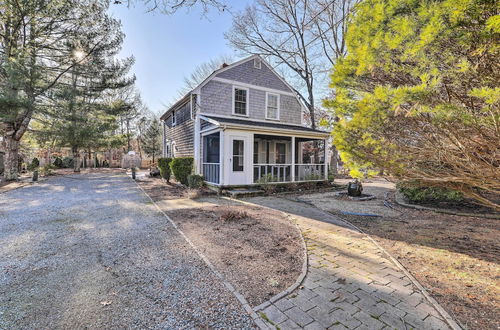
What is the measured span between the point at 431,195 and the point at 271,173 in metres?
5.71

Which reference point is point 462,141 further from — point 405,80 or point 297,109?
point 297,109

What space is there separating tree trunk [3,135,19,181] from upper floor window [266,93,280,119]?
14612 millimetres

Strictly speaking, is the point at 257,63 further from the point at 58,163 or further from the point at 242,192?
the point at 58,163

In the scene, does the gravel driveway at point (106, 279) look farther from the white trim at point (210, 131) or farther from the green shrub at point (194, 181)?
the white trim at point (210, 131)

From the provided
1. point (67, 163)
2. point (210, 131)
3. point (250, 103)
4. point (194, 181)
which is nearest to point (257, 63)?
point (250, 103)

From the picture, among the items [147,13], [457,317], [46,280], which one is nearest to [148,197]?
[46,280]

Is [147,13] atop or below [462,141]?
atop

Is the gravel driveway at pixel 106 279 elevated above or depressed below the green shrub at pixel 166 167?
below

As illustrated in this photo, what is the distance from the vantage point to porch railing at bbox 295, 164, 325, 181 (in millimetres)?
11307

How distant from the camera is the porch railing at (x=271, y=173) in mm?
10062

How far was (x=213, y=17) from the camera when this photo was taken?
3943 mm

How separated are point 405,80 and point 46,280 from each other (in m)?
5.18

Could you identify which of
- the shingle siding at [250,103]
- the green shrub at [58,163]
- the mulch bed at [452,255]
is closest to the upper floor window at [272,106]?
the shingle siding at [250,103]

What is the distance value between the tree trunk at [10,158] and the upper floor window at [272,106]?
14612 millimetres
